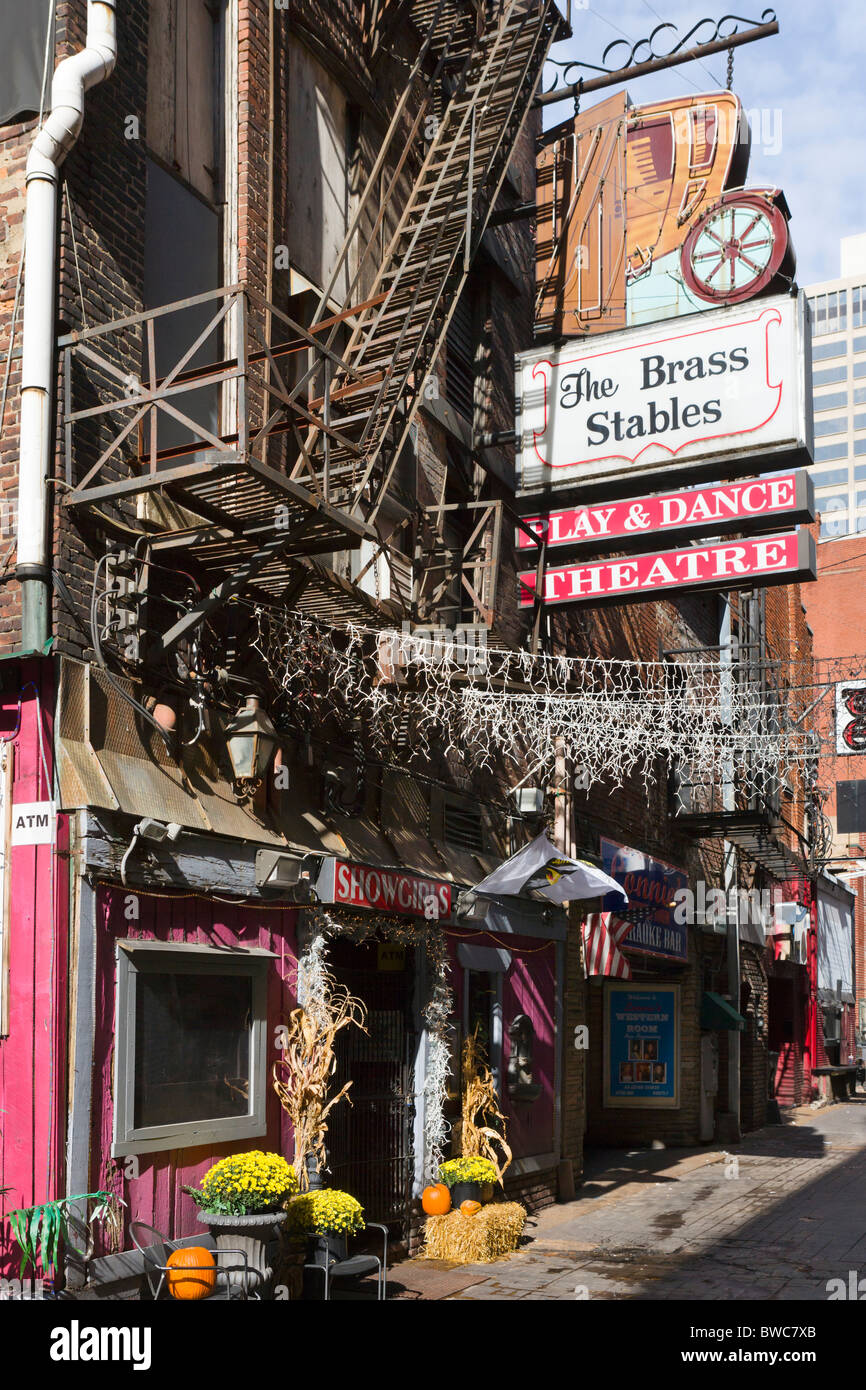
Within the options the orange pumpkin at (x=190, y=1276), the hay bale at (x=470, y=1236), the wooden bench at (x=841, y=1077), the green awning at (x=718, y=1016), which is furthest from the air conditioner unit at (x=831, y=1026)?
the orange pumpkin at (x=190, y=1276)

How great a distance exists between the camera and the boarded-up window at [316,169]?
40.4ft

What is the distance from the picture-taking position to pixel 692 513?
505 inches

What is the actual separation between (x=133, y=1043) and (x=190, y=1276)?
143 cm

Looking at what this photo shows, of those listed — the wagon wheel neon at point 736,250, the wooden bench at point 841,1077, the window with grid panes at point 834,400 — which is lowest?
the wooden bench at point 841,1077

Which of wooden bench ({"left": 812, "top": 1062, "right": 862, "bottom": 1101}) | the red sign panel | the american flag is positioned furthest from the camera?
wooden bench ({"left": 812, "top": 1062, "right": 862, "bottom": 1101})

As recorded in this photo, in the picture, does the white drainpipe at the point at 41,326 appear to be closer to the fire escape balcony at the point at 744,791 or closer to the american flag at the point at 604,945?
the american flag at the point at 604,945

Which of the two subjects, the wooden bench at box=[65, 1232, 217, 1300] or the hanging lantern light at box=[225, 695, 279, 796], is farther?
the hanging lantern light at box=[225, 695, 279, 796]

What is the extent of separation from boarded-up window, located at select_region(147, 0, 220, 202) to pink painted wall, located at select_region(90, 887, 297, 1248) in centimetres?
579

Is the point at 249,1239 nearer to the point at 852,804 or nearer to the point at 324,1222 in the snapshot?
the point at 324,1222

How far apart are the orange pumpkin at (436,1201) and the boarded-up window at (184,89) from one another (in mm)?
8666

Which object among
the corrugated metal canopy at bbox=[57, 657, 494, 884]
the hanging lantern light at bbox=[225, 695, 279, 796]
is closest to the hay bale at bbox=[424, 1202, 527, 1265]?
the corrugated metal canopy at bbox=[57, 657, 494, 884]

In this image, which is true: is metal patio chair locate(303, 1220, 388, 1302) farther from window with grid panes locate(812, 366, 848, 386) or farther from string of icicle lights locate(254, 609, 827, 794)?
window with grid panes locate(812, 366, 848, 386)

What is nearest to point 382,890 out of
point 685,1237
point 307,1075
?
point 307,1075

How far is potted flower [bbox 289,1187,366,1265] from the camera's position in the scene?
9.41 metres
